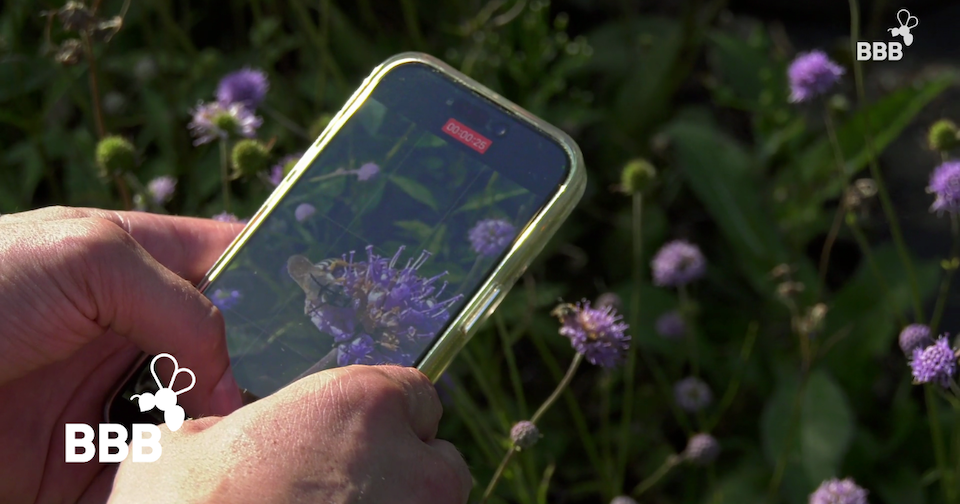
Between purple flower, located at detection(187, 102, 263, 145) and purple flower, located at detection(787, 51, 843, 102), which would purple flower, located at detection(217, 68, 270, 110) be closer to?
purple flower, located at detection(187, 102, 263, 145)

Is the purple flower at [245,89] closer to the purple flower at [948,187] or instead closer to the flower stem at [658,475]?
the flower stem at [658,475]

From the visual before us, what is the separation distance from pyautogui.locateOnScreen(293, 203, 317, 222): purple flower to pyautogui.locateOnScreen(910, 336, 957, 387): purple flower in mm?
787

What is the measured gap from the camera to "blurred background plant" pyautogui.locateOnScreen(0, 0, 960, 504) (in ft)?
4.84

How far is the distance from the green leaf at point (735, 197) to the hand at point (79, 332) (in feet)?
3.48

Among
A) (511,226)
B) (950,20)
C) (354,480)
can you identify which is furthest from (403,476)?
(950,20)

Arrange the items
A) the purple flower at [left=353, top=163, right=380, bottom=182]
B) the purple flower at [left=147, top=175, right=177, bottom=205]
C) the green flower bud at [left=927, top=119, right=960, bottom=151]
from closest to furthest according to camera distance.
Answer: the purple flower at [left=353, top=163, right=380, bottom=182], the green flower bud at [left=927, top=119, right=960, bottom=151], the purple flower at [left=147, top=175, right=177, bottom=205]

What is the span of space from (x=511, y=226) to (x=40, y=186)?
1.50 metres

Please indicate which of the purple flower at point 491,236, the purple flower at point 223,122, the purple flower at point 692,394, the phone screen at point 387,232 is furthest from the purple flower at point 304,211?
the purple flower at point 692,394

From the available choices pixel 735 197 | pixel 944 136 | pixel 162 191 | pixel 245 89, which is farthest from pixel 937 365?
pixel 162 191

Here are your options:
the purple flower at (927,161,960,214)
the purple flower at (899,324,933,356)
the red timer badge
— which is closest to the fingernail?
the red timer badge

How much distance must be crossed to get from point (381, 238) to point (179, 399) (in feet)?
1.03

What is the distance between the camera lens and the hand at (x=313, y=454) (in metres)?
0.80

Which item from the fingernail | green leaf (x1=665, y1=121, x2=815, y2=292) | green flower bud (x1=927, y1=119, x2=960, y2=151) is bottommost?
the fingernail

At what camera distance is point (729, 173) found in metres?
1.79
